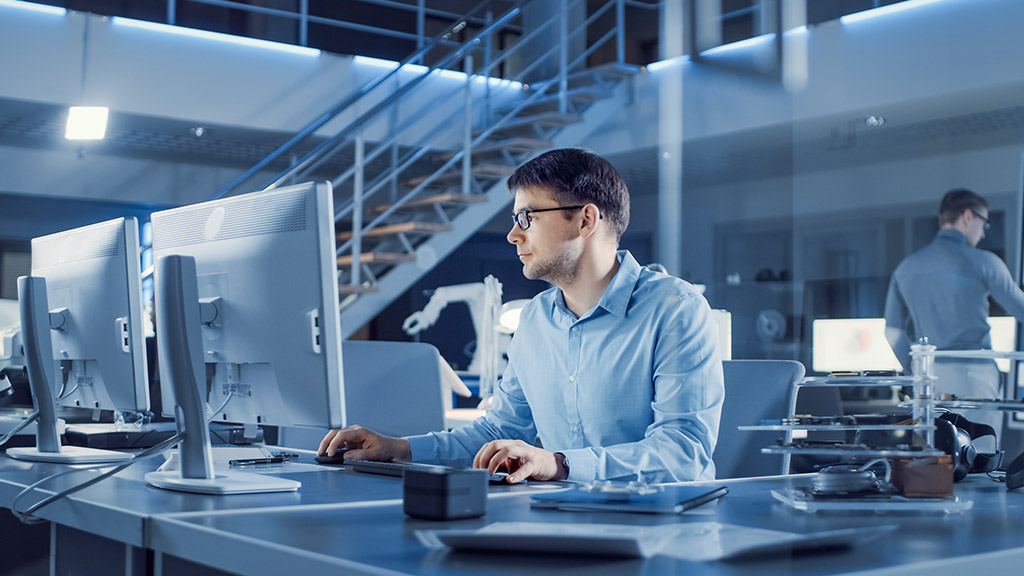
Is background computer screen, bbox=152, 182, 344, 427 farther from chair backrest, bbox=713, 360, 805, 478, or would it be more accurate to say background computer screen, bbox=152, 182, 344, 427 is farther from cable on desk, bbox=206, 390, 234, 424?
chair backrest, bbox=713, 360, 805, 478

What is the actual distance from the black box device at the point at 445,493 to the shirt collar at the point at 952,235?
72 centimetres

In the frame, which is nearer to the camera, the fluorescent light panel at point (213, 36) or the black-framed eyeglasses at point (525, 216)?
the black-framed eyeglasses at point (525, 216)

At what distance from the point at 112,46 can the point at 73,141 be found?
1011mm

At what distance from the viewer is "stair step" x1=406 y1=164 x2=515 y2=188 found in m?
5.76

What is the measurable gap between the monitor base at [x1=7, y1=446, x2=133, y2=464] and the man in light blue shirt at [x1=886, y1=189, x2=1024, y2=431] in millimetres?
1281

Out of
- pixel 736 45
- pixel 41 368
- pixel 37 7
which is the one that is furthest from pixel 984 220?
pixel 37 7

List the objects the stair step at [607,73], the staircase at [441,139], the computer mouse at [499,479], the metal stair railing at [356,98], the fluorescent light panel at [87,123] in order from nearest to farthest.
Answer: the computer mouse at [499,479]
the fluorescent light panel at [87,123]
the metal stair railing at [356,98]
the staircase at [441,139]
the stair step at [607,73]

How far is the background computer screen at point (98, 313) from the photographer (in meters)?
1.74

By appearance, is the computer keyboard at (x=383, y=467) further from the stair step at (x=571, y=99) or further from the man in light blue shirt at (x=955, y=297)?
the stair step at (x=571, y=99)

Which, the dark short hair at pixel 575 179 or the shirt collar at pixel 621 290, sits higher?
the dark short hair at pixel 575 179

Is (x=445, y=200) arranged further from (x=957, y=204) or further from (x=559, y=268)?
(x=957, y=204)

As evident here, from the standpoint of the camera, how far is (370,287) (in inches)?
214

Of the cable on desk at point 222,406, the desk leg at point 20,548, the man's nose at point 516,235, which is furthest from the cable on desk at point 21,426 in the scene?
the man's nose at point 516,235

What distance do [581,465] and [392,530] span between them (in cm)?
54
